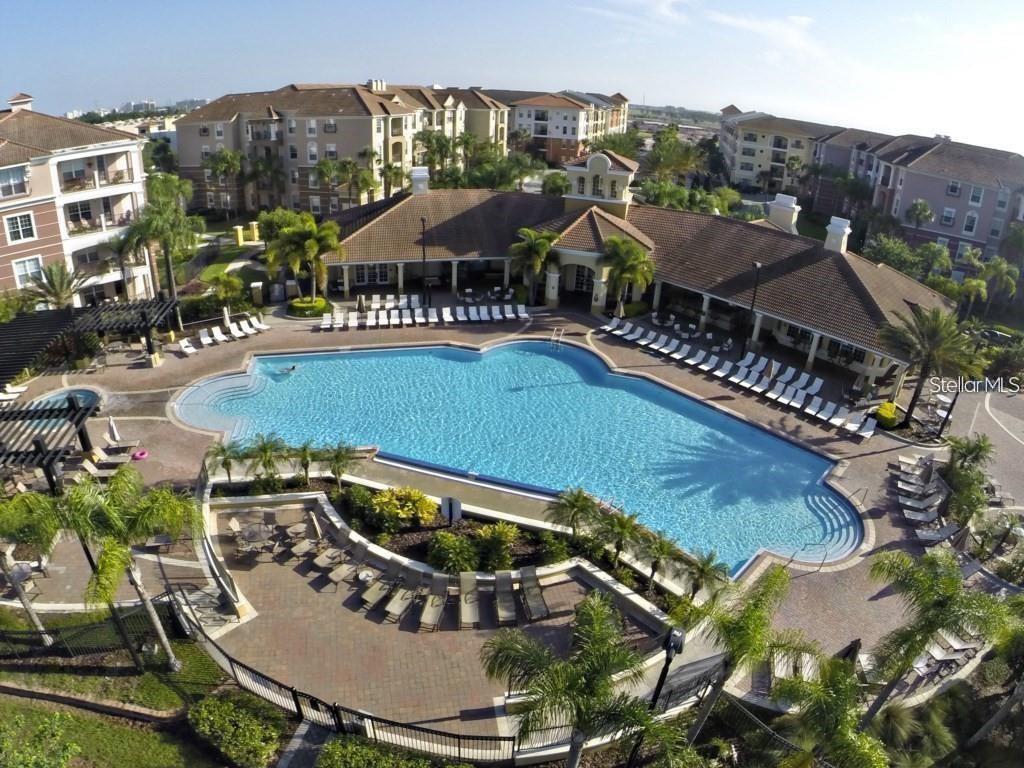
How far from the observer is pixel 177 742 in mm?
13086

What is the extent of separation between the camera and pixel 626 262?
36.3 meters

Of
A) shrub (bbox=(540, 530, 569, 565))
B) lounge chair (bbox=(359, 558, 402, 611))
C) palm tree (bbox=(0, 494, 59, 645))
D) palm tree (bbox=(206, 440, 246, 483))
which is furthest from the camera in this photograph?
palm tree (bbox=(206, 440, 246, 483))

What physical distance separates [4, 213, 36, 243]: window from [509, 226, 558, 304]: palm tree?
2445cm

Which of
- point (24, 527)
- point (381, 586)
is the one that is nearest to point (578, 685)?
point (381, 586)

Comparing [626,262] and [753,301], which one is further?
[626,262]

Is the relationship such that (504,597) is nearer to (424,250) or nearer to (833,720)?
(833,720)

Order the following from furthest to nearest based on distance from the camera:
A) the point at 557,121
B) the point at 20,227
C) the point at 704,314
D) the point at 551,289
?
the point at 557,121 < the point at 551,289 < the point at 704,314 < the point at 20,227

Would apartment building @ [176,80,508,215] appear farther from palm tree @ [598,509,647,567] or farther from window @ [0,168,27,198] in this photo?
palm tree @ [598,509,647,567]

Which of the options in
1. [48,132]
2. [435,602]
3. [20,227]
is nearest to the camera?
[435,602]

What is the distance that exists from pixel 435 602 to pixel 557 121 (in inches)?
A: 3859

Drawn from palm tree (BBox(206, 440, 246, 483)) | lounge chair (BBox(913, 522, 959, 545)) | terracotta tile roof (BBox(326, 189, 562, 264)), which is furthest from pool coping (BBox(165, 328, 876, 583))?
terracotta tile roof (BBox(326, 189, 562, 264))

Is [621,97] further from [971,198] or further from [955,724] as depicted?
[955,724]

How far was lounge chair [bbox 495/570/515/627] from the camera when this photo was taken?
17062 mm

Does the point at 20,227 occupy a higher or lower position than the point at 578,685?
higher
